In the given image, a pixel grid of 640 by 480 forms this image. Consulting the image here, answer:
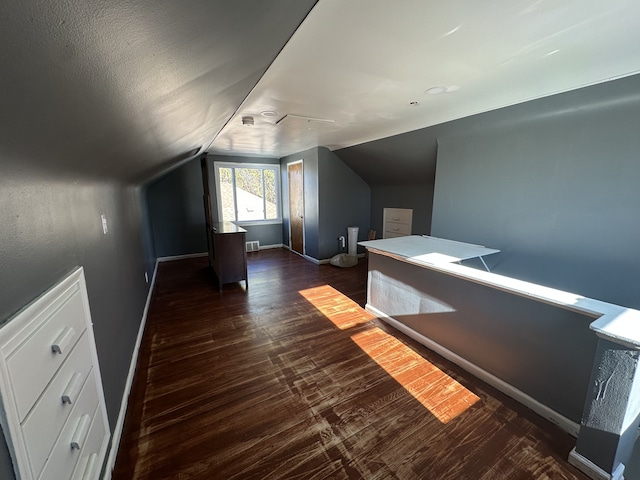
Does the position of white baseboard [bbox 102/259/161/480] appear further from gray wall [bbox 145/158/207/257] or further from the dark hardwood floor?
gray wall [bbox 145/158/207/257]

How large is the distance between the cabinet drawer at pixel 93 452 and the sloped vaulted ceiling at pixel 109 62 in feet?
3.76

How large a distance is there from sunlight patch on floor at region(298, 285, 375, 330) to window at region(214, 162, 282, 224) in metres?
3.09

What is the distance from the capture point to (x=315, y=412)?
5.65 ft

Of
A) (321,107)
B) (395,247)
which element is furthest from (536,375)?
(321,107)

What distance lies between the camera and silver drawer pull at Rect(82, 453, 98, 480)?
1074mm

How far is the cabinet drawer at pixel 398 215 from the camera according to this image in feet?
15.3

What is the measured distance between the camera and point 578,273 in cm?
227

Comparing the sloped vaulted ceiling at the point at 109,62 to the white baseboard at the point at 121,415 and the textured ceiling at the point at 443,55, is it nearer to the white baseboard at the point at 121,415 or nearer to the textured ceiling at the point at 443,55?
the textured ceiling at the point at 443,55

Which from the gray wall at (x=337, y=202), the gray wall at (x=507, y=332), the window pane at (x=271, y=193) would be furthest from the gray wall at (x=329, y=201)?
the gray wall at (x=507, y=332)

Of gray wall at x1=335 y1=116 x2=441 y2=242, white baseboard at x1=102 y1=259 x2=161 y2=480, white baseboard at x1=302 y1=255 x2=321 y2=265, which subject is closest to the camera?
white baseboard at x1=102 y1=259 x2=161 y2=480

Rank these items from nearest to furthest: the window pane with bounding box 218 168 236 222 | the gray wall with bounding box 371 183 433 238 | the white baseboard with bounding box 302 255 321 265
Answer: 1. the gray wall with bounding box 371 183 433 238
2. the white baseboard with bounding box 302 255 321 265
3. the window pane with bounding box 218 168 236 222

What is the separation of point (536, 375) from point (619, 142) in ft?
6.02

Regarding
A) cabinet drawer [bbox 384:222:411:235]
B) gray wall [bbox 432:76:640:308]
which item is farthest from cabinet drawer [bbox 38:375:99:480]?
cabinet drawer [bbox 384:222:411:235]

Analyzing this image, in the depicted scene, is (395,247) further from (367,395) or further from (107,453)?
(107,453)
